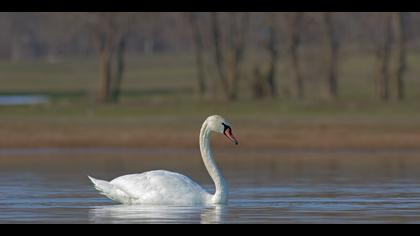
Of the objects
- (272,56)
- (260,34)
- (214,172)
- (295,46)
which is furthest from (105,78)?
(214,172)

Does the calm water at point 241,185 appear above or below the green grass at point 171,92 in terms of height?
below

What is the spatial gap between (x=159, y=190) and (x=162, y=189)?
5 centimetres

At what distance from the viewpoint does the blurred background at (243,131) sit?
60.0 feet

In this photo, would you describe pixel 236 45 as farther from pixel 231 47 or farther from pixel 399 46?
pixel 399 46

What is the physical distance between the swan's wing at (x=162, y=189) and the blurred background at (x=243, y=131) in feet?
1.43

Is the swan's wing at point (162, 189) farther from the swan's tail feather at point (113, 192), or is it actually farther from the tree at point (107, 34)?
the tree at point (107, 34)

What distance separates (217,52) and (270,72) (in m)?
2.08

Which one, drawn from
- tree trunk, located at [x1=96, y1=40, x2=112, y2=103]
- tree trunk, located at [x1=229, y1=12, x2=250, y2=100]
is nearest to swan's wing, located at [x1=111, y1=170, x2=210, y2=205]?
tree trunk, located at [x1=96, y1=40, x2=112, y2=103]

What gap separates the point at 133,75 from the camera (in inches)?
3039

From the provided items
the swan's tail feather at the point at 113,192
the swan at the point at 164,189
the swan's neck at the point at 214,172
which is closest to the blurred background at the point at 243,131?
the swan's tail feather at the point at 113,192

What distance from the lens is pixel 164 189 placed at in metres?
18.6

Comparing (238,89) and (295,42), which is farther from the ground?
(295,42)

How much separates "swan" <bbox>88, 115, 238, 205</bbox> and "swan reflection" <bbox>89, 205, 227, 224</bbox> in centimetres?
14

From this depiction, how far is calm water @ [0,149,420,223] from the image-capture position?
653 inches
